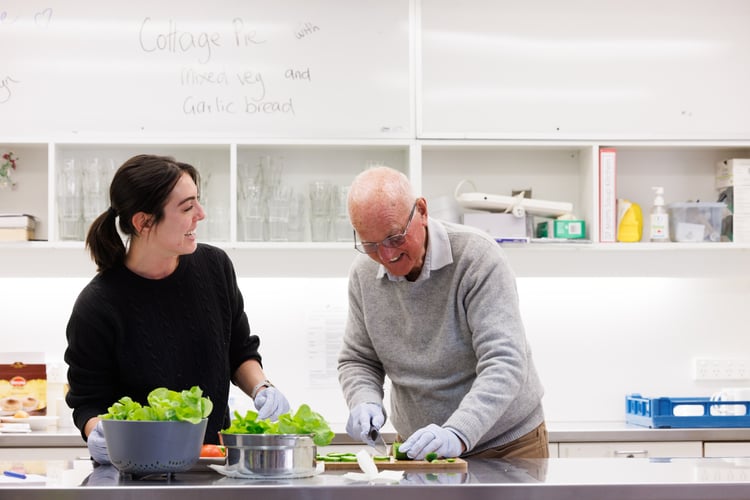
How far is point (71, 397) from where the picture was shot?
2256 millimetres

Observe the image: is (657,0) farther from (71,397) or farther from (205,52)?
(71,397)

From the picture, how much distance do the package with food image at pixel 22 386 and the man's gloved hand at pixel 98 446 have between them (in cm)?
190

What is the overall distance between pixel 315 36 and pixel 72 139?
1.06 meters

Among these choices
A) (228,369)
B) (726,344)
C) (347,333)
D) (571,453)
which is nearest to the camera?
(228,369)

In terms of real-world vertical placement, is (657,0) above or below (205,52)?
above

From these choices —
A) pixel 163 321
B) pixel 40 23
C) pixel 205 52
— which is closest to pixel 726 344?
pixel 205 52

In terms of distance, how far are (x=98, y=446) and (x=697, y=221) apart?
114 inches

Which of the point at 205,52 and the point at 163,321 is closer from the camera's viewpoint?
the point at 163,321

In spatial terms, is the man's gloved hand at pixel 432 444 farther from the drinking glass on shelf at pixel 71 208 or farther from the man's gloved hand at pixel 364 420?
the drinking glass on shelf at pixel 71 208

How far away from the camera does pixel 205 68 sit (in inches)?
154

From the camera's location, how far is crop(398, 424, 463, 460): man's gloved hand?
2045 millimetres

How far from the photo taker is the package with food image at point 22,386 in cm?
381

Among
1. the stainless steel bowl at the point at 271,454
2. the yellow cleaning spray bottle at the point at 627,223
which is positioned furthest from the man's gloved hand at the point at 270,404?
the yellow cleaning spray bottle at the point at 627,223

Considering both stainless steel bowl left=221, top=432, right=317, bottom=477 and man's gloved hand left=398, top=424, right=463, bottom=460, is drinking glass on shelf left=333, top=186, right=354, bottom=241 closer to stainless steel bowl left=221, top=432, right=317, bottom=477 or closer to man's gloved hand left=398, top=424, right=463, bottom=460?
man's gloved hand left=398, top=424, right=463, bottom=460
